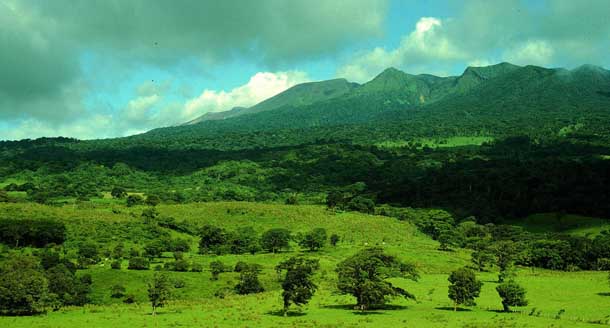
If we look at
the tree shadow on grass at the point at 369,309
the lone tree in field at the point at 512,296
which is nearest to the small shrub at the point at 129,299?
the tree shadow on grass at the point at 369,309

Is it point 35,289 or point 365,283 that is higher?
point 35,289

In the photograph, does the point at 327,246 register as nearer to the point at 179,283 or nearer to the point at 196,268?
the point at 196,268

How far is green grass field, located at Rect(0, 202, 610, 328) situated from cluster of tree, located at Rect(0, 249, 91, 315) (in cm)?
221

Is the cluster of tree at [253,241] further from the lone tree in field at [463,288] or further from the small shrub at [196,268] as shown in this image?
the lone tree in field at [463,288]

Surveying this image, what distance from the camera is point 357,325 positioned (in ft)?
160

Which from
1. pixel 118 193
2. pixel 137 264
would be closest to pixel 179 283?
pixel 137 264

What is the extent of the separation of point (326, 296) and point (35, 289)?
34270mm

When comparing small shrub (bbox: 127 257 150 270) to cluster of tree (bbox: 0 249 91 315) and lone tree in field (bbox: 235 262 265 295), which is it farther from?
lone tree in field (bbox: 235 262 265 295)

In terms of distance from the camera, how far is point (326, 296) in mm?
69625

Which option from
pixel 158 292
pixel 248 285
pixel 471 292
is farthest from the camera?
pixel 248 285

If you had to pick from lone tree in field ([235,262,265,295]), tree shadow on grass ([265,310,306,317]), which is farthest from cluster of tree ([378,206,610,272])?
tree shadow on grass ([265,310,306,317])

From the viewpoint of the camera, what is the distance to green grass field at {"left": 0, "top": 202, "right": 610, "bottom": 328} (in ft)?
168

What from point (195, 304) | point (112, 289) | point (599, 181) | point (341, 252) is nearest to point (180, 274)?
point (112, 289)

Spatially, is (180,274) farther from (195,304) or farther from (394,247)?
(394,247)
